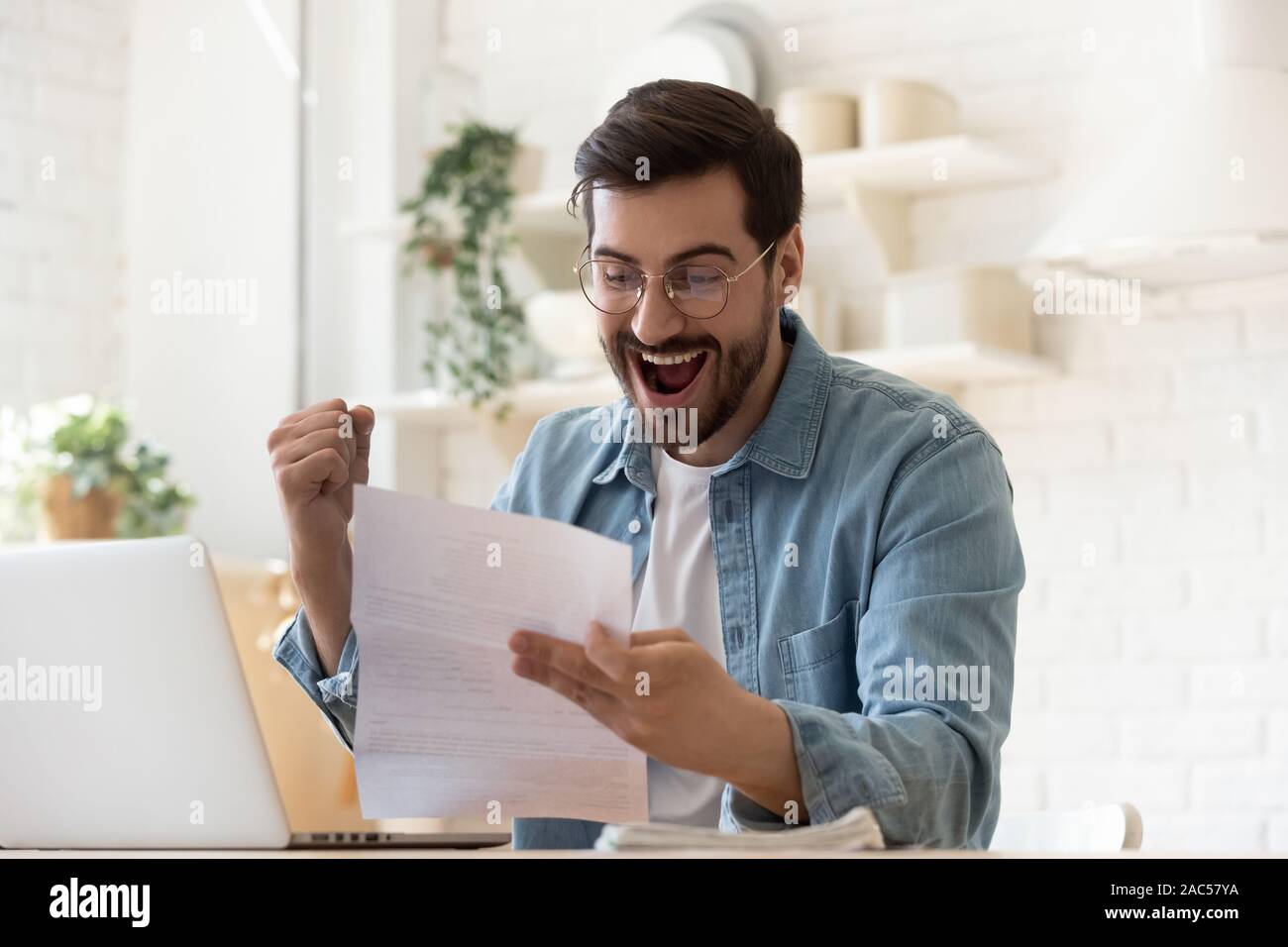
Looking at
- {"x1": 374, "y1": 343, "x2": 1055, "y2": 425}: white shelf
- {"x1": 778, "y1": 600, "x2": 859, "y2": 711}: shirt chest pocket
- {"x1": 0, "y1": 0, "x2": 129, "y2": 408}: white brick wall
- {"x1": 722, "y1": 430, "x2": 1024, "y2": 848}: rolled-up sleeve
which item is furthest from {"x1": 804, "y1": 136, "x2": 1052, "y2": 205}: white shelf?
{"x1": 0, "y1": 0, "x2": 129, "y2": 408}: white brick wall

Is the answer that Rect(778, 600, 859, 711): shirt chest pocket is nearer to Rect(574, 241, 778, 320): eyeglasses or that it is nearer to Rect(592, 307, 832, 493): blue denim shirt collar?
Rect(592, 307, 832, 493): blue denim shirt collar

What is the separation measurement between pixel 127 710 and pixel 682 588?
0.65 metres

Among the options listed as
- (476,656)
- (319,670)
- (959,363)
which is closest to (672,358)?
(319,670)

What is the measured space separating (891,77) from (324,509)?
1956 millimetres

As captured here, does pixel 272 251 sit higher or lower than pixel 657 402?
higher

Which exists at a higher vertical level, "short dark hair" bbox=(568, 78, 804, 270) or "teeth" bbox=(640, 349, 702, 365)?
"short dark hair" bbox=(568, 78, 804, 270)

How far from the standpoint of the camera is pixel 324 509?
1496 millimetres

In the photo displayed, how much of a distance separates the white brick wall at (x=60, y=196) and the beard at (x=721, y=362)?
247cm

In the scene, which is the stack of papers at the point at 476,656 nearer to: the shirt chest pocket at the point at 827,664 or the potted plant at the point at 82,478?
the shirt chest pocket at the point at 827,664

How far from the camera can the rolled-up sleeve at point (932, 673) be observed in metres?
1.19

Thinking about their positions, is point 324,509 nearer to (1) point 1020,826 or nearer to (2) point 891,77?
(1) point 1020,826

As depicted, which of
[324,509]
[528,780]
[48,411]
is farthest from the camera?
[48,411]

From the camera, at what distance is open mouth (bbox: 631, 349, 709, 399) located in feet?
5.52
